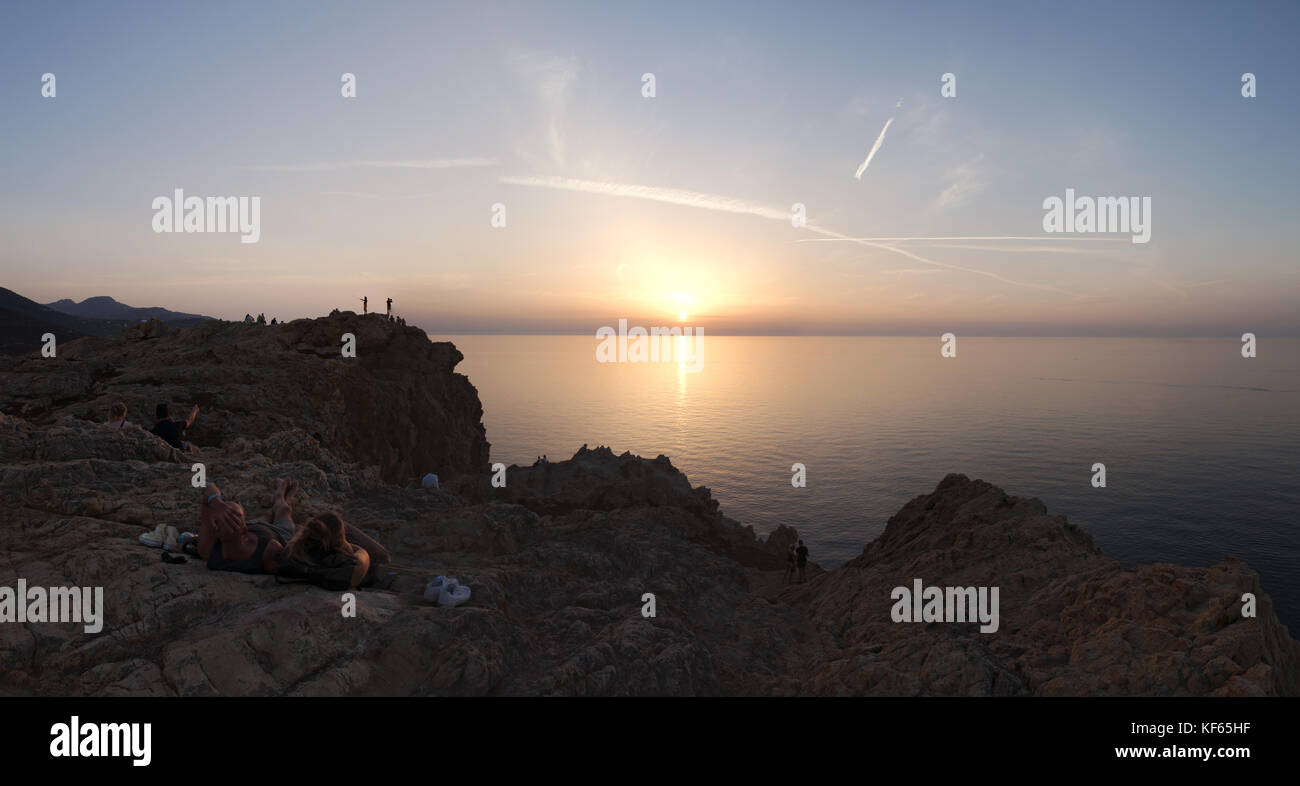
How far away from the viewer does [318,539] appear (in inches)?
339

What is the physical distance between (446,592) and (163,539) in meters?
4.72

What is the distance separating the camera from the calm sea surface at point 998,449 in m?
50.0

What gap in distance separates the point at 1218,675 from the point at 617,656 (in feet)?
29.9

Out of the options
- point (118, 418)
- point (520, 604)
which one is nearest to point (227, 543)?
point (520, 604)

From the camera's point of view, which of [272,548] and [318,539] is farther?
[272,548]

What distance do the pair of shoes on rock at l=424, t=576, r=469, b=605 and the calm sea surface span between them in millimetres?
41958

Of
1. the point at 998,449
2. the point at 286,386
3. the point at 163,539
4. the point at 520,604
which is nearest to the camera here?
the point at 163,539

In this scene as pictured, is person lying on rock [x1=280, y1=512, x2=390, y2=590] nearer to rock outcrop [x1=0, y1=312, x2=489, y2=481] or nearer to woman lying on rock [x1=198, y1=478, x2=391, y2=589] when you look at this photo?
woman lying on rock [x1=198, y1=478, x2=391, y2=589]

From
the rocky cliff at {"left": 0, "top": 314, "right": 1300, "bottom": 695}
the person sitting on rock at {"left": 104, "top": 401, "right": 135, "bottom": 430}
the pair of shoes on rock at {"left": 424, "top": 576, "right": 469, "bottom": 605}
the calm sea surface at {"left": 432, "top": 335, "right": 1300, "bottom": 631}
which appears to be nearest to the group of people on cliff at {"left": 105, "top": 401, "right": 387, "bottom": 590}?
the rocky cliff at {"left": 0, "top": 314, "right": 1300, "bottom": 695}

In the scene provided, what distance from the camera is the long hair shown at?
854 centimetres

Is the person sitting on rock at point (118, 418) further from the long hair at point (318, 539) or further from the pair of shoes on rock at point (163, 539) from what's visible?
the long hair at point (318, 539)

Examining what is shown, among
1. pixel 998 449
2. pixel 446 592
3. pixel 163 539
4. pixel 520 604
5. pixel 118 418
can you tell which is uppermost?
pixel 118 418

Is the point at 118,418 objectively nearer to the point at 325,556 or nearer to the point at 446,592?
the point at 325,556
